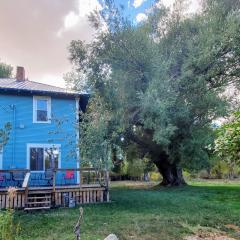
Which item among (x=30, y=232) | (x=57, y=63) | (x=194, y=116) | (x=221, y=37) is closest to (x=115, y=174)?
(x=57, y=63)

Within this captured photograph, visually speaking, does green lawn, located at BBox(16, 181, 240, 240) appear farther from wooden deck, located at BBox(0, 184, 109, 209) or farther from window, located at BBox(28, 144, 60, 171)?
window, located at BBox(28, 144, 60, 171)

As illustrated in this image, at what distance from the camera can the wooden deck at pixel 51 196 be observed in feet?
43.7

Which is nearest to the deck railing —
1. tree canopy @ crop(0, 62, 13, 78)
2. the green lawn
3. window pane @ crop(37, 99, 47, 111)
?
the green lawn

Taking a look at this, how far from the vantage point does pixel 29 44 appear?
18641 mm

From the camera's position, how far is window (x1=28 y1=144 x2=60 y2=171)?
17500mm

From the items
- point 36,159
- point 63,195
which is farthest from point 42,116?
point 63,195

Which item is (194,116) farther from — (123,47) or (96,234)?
(96,234)

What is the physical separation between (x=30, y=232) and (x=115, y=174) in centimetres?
3442

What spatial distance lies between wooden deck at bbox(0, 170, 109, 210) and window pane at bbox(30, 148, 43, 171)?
3041mm

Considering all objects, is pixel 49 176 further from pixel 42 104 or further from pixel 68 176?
pixel 42 104

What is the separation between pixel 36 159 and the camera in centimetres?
1758

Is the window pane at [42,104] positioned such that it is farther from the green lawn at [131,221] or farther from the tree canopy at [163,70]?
the green lawn at [131,221]

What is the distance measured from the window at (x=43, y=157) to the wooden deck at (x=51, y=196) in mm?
3122

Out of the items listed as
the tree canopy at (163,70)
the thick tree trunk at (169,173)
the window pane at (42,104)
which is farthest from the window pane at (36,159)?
the thick tree trunk at (169,173)
